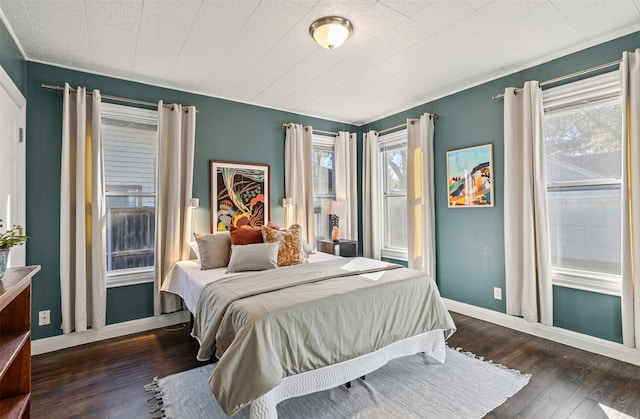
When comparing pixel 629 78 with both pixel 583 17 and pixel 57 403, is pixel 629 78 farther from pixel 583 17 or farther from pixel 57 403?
pixel 57 403

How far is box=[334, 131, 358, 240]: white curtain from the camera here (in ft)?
15.6

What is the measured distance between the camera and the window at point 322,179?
4750 millimetres

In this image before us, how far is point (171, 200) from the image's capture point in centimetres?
336

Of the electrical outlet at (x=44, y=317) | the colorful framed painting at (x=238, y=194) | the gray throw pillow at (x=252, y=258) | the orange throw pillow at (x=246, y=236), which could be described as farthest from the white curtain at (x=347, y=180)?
the electrical outlet at (x=44, y=317)

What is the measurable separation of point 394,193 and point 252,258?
257 centimetres

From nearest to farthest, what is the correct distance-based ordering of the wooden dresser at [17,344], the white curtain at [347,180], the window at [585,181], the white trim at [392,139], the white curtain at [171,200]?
the wooden dresser at [17,344] < the window at [585,181] < the white curtain at [171,200] < the white trim at [392,139] < the white curtain at [347,180]

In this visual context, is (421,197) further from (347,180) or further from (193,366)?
(193,366)

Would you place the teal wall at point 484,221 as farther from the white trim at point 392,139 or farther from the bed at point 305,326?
the bed at point 305,326

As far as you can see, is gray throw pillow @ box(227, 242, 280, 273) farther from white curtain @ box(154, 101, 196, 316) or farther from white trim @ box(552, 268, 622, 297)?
white trim @ box(552, 268, 622, 297)

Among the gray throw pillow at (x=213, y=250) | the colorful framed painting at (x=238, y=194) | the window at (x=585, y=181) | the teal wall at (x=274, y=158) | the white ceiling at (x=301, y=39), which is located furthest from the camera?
the colorful framed painting at (x=238, y=194)

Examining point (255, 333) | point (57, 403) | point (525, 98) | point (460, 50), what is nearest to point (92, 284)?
point (57, 403)

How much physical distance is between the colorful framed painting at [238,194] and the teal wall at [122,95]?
3.5 inches

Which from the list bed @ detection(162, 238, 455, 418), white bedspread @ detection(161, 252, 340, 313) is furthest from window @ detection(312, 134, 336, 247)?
bed @ detection(162, 238, 455, 418)

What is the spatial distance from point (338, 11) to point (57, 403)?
10.6ft
